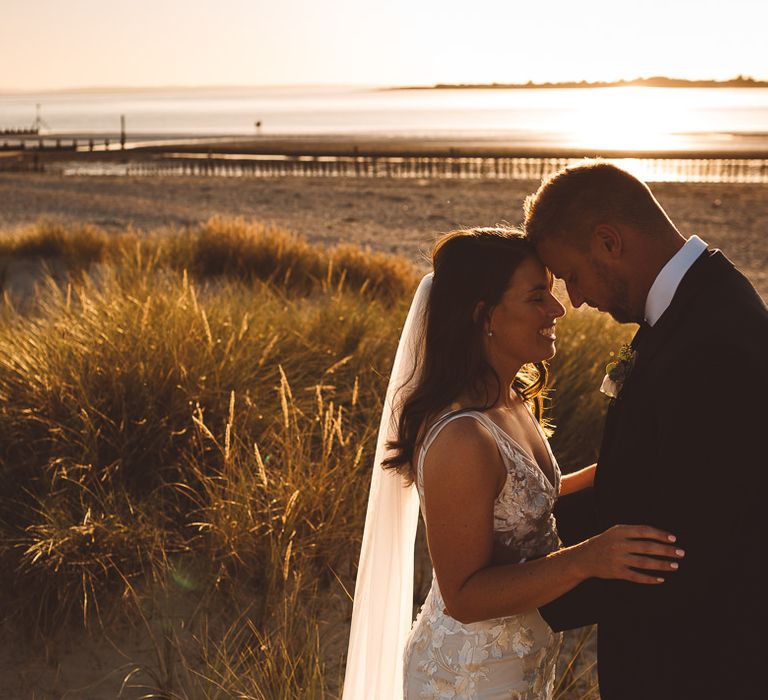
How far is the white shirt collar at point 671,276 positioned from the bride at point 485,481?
0.95 feet

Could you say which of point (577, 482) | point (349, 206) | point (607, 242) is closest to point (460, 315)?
point (607, 242)

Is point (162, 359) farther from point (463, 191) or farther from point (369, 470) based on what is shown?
point (463, 191)

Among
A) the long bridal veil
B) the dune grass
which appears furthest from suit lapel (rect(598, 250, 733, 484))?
the dune grass

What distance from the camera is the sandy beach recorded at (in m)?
23.4

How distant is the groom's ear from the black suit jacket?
224mm

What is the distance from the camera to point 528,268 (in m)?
2.95

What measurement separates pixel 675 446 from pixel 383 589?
1.55 m

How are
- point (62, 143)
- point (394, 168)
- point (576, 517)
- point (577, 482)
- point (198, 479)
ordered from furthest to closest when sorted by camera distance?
point (62, 143) < point (394, 168) < point (198, 479) < point (577, 482) < point (576, 517)

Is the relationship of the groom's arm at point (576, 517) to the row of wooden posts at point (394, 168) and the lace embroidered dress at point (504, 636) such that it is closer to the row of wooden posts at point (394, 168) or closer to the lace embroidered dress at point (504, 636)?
the lace embroidered dress at point (504, 636)

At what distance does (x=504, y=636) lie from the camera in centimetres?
310

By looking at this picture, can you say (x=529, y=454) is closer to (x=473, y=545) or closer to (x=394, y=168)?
(x=473, y=545)

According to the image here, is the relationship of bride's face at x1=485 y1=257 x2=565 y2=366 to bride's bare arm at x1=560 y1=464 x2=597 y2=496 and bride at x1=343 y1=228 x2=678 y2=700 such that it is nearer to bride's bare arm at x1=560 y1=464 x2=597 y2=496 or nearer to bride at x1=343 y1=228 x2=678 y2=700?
bride at x1=343 y1=228 x2=678 y2=700

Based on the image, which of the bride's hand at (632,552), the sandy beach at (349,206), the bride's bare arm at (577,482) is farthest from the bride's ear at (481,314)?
the sandy beach at (349,206)

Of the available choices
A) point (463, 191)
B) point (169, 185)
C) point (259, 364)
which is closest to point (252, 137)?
point (169, 185)
